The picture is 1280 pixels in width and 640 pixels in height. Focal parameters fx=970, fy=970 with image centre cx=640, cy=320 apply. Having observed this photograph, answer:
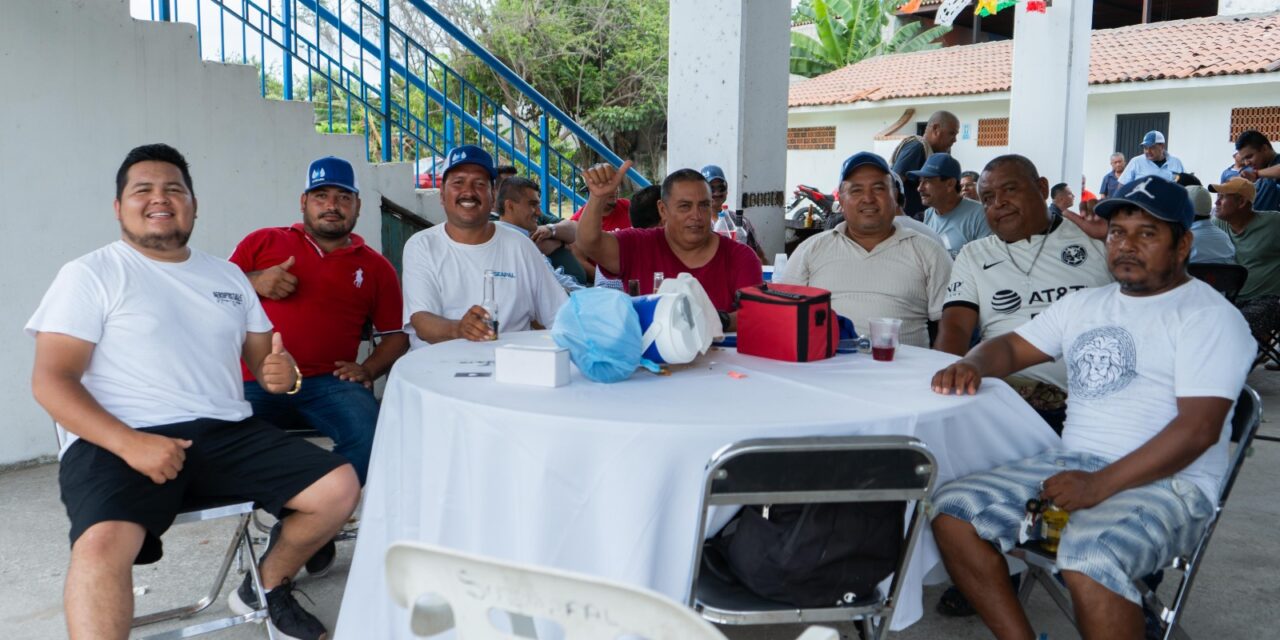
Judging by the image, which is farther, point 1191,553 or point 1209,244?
point 1209,244

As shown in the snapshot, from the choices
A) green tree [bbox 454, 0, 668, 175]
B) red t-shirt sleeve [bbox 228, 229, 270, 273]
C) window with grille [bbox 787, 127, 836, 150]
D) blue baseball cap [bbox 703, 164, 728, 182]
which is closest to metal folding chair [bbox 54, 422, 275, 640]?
red t-shirt sleeve [bbox 228, 229, 270, 273]

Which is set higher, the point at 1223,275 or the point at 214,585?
the point at 1223,275

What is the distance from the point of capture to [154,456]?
8.09 ft

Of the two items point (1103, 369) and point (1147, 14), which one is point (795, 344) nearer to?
point (1103, 369)

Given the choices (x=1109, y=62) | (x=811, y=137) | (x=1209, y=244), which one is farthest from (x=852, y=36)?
(x=1209, y=244)

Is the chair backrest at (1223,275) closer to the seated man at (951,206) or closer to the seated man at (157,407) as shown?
the seated man at (951,206)

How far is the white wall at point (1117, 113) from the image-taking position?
53.2 ft

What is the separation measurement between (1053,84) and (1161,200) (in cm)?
862

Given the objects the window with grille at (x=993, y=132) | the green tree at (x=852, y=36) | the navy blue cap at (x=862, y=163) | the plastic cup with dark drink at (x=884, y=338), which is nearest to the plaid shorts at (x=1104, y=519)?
the plastic cup with dark drink at (x=884, y=338)

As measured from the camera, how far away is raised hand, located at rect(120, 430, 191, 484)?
8.09ft

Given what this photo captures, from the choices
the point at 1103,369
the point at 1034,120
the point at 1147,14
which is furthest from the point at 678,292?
the point at 1147,14

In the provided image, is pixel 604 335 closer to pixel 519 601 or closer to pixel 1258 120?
pixel 519 601

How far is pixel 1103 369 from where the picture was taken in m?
2.68

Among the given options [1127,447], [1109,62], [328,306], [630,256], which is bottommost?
[1127,447]
